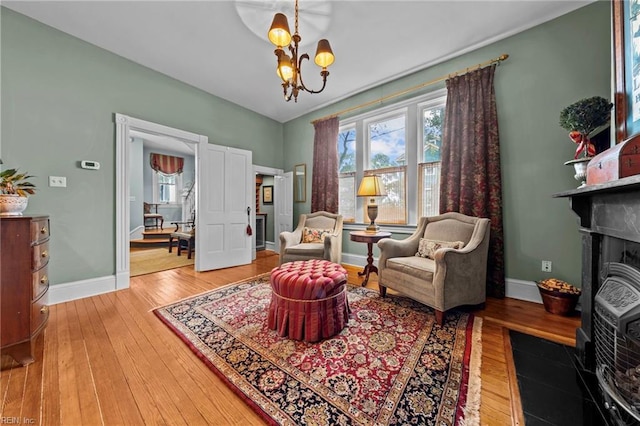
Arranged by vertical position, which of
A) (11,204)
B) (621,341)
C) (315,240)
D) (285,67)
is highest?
(285,67)

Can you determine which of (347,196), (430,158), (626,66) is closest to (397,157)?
(430,158)

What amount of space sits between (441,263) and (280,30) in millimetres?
2240

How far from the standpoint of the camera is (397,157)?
3467mm

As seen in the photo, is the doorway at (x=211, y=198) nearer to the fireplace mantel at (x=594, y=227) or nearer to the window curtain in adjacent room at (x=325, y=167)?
the window curtain in adjacent room at (x=325, y=167)

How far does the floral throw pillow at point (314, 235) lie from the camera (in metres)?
3.54

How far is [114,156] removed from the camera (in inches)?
112

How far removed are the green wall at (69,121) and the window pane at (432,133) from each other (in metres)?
3.73

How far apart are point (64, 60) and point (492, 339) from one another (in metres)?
4.93

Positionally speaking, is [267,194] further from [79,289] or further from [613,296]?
[613,296]

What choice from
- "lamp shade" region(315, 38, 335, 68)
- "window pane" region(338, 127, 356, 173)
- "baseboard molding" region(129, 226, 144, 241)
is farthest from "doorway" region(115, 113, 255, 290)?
"baseboard molding" region(129, 226, 144, 241)

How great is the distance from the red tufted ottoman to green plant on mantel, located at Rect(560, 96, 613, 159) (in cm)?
226

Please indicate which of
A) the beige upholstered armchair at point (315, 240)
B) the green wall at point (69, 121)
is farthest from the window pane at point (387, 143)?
the green wall at point (69, 121)

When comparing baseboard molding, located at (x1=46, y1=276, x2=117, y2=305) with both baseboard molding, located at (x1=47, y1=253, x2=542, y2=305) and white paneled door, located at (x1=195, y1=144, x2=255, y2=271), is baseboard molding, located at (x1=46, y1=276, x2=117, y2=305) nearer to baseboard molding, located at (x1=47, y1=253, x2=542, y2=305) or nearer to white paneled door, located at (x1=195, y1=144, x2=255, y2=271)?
baseboard molding, located at (x1=47, y1=253, x2=542, y2=305)

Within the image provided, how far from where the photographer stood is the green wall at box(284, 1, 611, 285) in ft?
7.08
